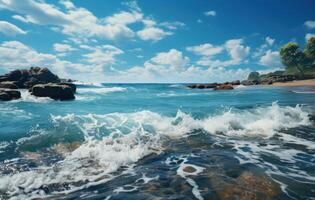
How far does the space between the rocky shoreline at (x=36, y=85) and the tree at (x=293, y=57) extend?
3431 inches

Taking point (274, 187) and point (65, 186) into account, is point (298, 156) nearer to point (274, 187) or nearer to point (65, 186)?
point (274, 187)

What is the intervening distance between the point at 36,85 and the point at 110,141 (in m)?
26.9

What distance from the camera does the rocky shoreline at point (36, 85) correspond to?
32.8 m

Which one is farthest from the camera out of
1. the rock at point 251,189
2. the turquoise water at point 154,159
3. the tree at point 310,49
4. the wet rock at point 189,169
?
the tree at point 310,49

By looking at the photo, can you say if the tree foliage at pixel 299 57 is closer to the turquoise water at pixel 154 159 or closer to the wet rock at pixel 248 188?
the turquoise water at pixel 154 159

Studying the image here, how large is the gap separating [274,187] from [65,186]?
5.61m

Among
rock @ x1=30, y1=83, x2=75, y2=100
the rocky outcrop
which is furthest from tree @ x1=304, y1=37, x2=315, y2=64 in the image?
rock @ x1=30, y1=83, x2=75, y2=100

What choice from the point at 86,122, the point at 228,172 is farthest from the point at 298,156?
the point at 86,122

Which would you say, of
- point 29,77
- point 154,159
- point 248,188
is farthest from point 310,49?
point 248,188

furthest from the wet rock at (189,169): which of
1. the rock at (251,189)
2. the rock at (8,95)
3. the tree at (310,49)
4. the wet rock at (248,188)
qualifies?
the tree at (310,49)

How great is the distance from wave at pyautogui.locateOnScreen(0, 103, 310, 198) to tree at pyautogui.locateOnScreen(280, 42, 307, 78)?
94.8 m

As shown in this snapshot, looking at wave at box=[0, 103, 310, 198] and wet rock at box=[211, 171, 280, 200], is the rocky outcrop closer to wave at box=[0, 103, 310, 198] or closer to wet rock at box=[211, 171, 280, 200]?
wave at box=[0, 103, 310, 198]

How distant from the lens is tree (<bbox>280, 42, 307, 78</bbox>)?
102 meters

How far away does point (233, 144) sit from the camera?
11.6 meters
